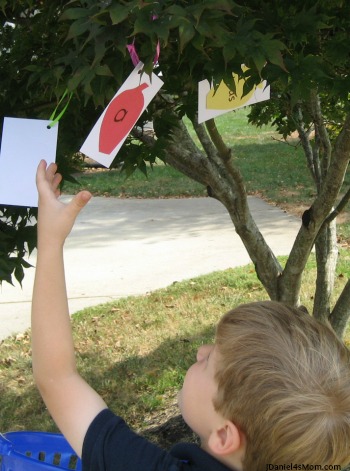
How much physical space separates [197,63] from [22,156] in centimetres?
75

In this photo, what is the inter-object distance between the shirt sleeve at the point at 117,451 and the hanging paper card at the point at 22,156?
0.53m

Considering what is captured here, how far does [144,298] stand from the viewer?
6078 millimetres

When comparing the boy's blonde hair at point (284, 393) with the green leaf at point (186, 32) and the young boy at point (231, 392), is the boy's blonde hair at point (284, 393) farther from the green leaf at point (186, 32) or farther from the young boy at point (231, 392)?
the green leaf at point (186, 32)

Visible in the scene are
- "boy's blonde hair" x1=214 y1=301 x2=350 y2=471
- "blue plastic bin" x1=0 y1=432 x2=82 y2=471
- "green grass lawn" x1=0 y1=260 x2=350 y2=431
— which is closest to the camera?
"boy's blonde hair" x1=214 y1=301 x2=350 y2=471

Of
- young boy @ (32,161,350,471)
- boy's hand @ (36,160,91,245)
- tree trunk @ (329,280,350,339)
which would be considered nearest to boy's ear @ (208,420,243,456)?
young boy @ (32,161,350,471)

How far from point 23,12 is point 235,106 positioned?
1071 millimetres

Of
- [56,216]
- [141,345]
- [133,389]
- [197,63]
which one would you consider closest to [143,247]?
[141,345]

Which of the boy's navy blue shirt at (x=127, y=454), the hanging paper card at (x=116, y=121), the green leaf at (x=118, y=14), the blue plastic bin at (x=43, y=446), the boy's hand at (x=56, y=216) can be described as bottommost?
the blue plastic bin at (x=43, y=446)

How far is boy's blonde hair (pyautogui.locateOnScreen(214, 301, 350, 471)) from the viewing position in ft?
3.89

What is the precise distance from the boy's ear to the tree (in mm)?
836

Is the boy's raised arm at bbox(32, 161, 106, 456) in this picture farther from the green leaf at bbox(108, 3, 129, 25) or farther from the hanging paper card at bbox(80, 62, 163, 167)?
the green leaf at bbox(108, 3, 129, 25)

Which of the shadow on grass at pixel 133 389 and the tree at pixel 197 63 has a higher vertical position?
the tree at pixel 197 63

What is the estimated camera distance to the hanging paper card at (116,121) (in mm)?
1657

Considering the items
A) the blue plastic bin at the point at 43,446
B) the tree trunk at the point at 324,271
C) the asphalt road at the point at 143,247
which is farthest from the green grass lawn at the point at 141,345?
the blue plastic bin at the point at 43,446
